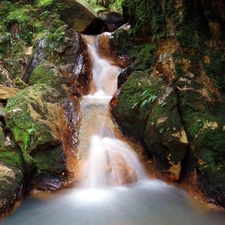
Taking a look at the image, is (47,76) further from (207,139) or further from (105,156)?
(207,139)

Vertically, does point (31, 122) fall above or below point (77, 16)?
below

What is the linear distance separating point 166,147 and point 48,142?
266cm

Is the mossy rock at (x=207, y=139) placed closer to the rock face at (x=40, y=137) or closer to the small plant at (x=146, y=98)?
the small plant at (x=146, y=98)

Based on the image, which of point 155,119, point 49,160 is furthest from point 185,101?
→ point 49,160

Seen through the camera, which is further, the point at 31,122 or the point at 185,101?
the point at 185,101

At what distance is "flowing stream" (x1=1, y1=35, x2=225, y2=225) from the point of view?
4.18m

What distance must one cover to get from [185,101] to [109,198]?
2780 mm

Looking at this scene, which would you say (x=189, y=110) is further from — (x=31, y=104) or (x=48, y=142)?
(x=31, y=104)

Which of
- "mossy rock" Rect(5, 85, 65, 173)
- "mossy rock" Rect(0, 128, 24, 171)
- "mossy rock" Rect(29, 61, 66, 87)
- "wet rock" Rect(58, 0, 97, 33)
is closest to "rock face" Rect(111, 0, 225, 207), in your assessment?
"mossy rock" Rect(5, 85, 65, 173)

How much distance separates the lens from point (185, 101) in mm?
5520

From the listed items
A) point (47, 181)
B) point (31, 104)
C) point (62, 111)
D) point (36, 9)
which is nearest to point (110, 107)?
point (62, 111)

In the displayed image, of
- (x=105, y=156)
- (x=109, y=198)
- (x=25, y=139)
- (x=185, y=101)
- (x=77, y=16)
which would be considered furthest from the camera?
(x=77, y=16)

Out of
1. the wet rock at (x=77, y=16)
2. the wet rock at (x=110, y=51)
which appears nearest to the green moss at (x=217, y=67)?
the wet rock at (x=110, y=51)

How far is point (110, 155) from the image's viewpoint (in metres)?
5.82
